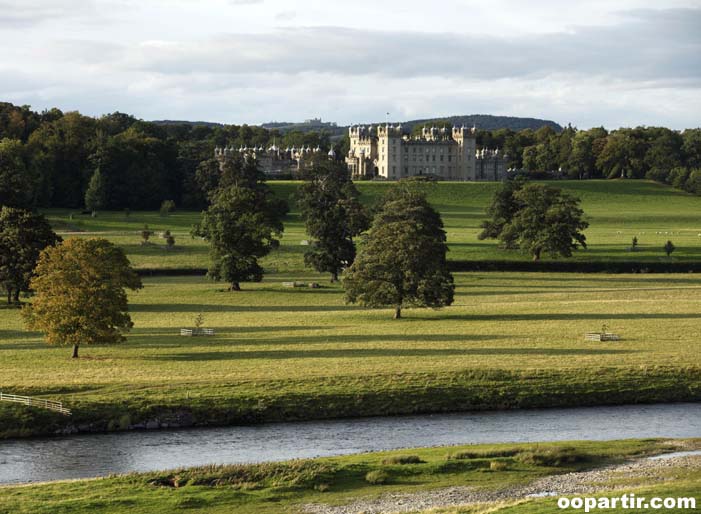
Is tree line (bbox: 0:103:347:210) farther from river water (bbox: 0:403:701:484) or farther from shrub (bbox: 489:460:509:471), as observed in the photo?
shrub (bbox: 489:460:509:471)

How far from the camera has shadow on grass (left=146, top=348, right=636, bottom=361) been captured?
4678 centimetres

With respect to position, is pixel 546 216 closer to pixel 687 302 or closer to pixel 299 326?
pixel 687 302

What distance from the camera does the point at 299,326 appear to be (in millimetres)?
56875

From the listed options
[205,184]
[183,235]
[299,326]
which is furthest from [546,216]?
[205,184]

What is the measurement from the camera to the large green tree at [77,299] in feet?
152

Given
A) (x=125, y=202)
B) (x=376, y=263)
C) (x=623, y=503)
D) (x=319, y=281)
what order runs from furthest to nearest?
(x=125, y=202) → (x=319, y=281) → (x=376, y=263) → (x=623, y=503)

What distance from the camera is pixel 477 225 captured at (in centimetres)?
12812

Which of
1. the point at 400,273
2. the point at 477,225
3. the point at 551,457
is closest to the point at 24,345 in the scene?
the point at 400,273

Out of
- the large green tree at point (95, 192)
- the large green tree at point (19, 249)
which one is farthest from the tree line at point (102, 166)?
the large green tree at point (19, 249)

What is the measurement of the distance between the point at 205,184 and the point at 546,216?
→ 58.6 metres

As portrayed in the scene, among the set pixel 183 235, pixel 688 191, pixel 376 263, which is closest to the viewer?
pixel 376 263

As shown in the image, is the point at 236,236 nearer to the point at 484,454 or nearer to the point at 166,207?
the point at 484,454

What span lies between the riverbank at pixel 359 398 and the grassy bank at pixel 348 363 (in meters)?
0.05

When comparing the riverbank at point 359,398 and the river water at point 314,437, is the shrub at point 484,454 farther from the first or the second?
the riverbank at point 359,398
